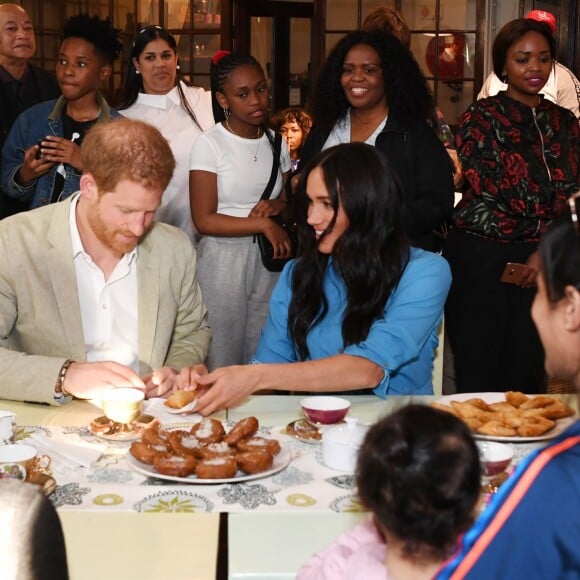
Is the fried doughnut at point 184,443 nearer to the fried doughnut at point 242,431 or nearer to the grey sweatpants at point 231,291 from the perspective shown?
the fried doughnut at point 242,431

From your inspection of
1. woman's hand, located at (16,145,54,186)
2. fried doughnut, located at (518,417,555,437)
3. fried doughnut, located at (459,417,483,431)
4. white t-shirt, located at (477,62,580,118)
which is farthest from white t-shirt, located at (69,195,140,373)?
white t-shirt, located at (477,62,580,118)

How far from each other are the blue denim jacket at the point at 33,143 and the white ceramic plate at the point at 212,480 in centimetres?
194

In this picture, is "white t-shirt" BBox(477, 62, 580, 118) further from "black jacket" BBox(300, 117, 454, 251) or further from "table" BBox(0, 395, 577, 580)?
"table" BBox(0, 395, 577, 580)

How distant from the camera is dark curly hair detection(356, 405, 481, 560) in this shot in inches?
42.1

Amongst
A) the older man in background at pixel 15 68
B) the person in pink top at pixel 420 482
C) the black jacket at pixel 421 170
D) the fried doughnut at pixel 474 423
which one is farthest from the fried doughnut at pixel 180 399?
the older man in background at pixel 15 68

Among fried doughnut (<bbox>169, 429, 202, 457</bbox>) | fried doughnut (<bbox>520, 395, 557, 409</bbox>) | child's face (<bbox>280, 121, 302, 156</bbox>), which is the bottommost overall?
fried doughnut (<bbox>169, 429, 202, 457</bbox>)

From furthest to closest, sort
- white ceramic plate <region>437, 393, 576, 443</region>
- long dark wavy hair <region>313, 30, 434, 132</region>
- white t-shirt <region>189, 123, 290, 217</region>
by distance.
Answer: white t-shirt <region>189, 123, 290, 217</region> < long dark wavy hair <region>313, 30, 434, 132</region> < white ceramic plate <region>437, 393, 576, 443</region>

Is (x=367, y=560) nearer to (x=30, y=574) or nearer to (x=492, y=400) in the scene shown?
(x=30, y=574)

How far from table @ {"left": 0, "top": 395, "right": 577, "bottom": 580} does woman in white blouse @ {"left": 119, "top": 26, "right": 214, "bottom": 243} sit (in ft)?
7.65

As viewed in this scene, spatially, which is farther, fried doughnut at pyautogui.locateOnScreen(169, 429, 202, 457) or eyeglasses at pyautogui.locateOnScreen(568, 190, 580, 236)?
fried doughnut at pyautogui.locateOnScreen(169, 429, 202, 457)

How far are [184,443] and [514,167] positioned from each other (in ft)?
6.68

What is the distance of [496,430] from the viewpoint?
6.15 feet

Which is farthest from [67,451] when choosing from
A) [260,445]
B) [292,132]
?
[292,132]

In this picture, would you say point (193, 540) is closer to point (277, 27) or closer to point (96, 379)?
point (96, 379)
